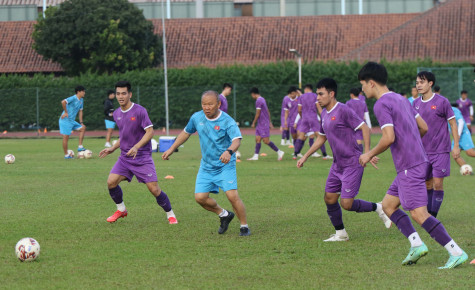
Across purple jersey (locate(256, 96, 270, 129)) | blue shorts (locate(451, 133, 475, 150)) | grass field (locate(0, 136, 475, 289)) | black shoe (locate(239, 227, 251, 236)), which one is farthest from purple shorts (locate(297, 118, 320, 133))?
black shoe (locate(239, 227, 251, 236))

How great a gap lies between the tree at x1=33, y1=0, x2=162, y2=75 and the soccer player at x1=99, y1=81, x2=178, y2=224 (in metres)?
35.7

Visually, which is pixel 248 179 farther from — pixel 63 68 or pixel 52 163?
pixel 63 68

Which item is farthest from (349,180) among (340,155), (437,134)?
(437,134)

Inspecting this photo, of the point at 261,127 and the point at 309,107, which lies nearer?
the point at 309,107

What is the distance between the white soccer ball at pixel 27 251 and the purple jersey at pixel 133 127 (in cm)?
303

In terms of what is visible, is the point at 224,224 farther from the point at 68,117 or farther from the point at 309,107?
the point at 68,117

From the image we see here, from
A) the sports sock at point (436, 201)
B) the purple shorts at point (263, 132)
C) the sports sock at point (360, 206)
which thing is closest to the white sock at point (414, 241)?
the sports sock at point (360, 206)

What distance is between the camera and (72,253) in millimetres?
8375

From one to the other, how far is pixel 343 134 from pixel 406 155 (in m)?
1.87

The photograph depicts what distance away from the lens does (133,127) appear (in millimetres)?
10805

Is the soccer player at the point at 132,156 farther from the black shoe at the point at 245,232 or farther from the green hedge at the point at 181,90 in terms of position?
Result: the green hedge at the point at 181,90

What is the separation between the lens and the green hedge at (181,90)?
42125mm

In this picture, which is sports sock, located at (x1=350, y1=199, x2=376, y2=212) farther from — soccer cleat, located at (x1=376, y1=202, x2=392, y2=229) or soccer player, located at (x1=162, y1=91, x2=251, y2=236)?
soccer player, located at (x1=162, y1=91, x2=251, y2=236)

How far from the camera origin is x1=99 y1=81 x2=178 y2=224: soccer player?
10633 mm
